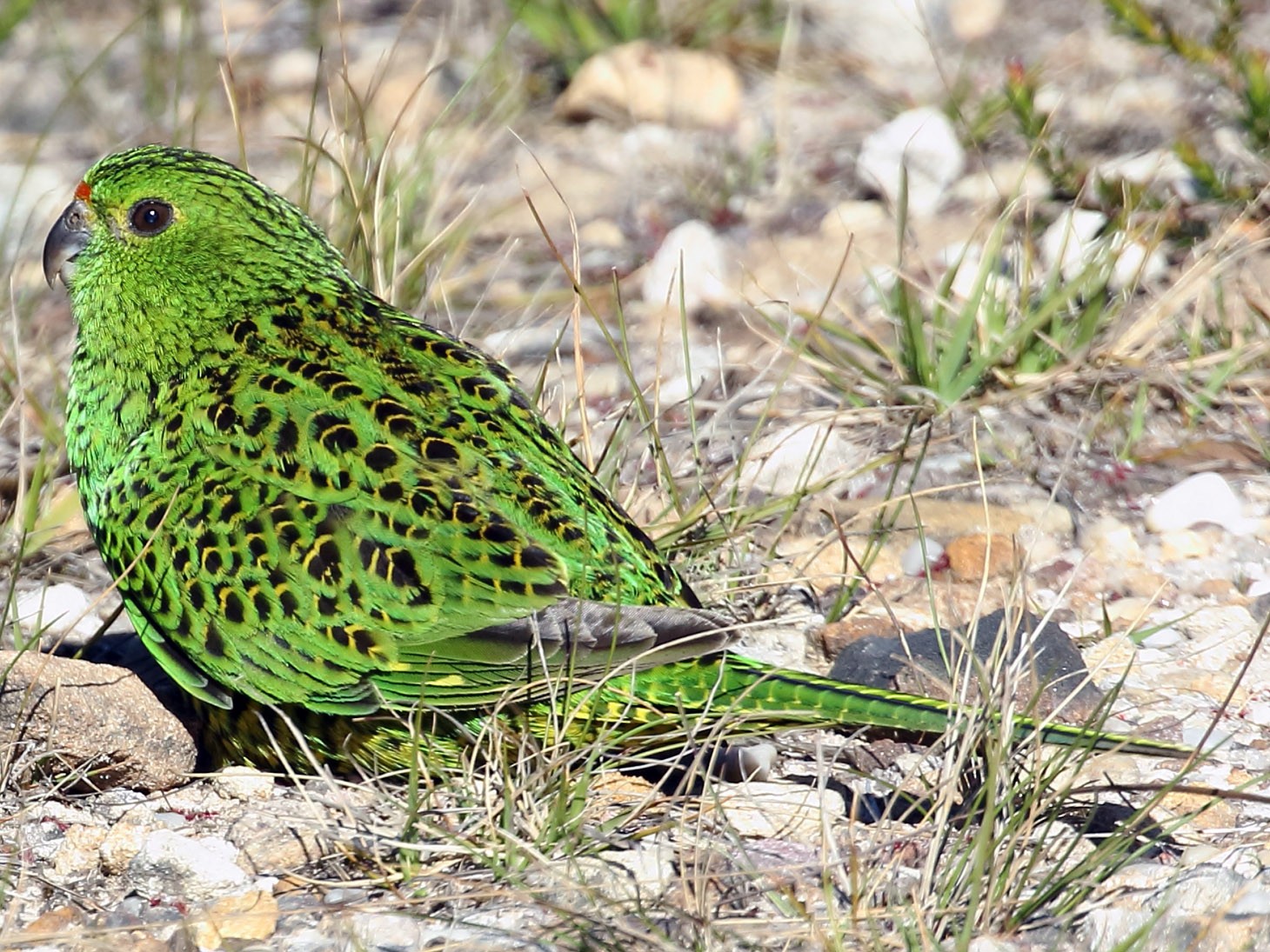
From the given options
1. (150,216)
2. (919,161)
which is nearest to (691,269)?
(919,161)

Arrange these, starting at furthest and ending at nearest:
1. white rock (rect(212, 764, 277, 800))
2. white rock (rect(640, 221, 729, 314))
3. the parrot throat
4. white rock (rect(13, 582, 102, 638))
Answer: white rock (rect(640, 221, 729, 314))
white rock (rect(13, 582, 102, 638))
the parrot throat
white rock (rect(212, 764, 277, 800))

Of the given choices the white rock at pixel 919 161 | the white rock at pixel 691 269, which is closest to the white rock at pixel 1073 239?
the white rock at pixel 919 161

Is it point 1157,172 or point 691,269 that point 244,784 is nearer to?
point 691,269

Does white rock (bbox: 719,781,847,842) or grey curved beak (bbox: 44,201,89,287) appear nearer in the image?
white rock (bbox: 719,781,847,842)

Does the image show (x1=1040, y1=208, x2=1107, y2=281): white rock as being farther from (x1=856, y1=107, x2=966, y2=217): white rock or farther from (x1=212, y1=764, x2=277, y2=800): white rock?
(x1=212, y1=764, x2=277, y2=800): white rock

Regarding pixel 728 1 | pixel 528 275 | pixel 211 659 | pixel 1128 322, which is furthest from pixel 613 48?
pixel 211 659

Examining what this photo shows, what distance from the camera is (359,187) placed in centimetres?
467

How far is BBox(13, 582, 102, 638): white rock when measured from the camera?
13.0 ft

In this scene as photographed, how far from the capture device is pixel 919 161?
5949 mm

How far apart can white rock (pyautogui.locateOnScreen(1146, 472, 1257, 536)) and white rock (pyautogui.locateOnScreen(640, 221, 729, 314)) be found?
5.40 ft

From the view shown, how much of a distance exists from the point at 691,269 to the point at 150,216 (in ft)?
7.14

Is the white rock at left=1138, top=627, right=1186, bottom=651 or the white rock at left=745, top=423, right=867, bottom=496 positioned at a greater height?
the white rock at left=745, top=423, right=867, bottom=496

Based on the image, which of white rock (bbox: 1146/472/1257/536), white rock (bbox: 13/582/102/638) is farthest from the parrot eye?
white rock (bbox: 1146/472/1257/536)

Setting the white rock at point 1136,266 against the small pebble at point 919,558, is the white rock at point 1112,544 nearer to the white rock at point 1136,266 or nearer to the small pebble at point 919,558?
the small pebble at point 919,558
